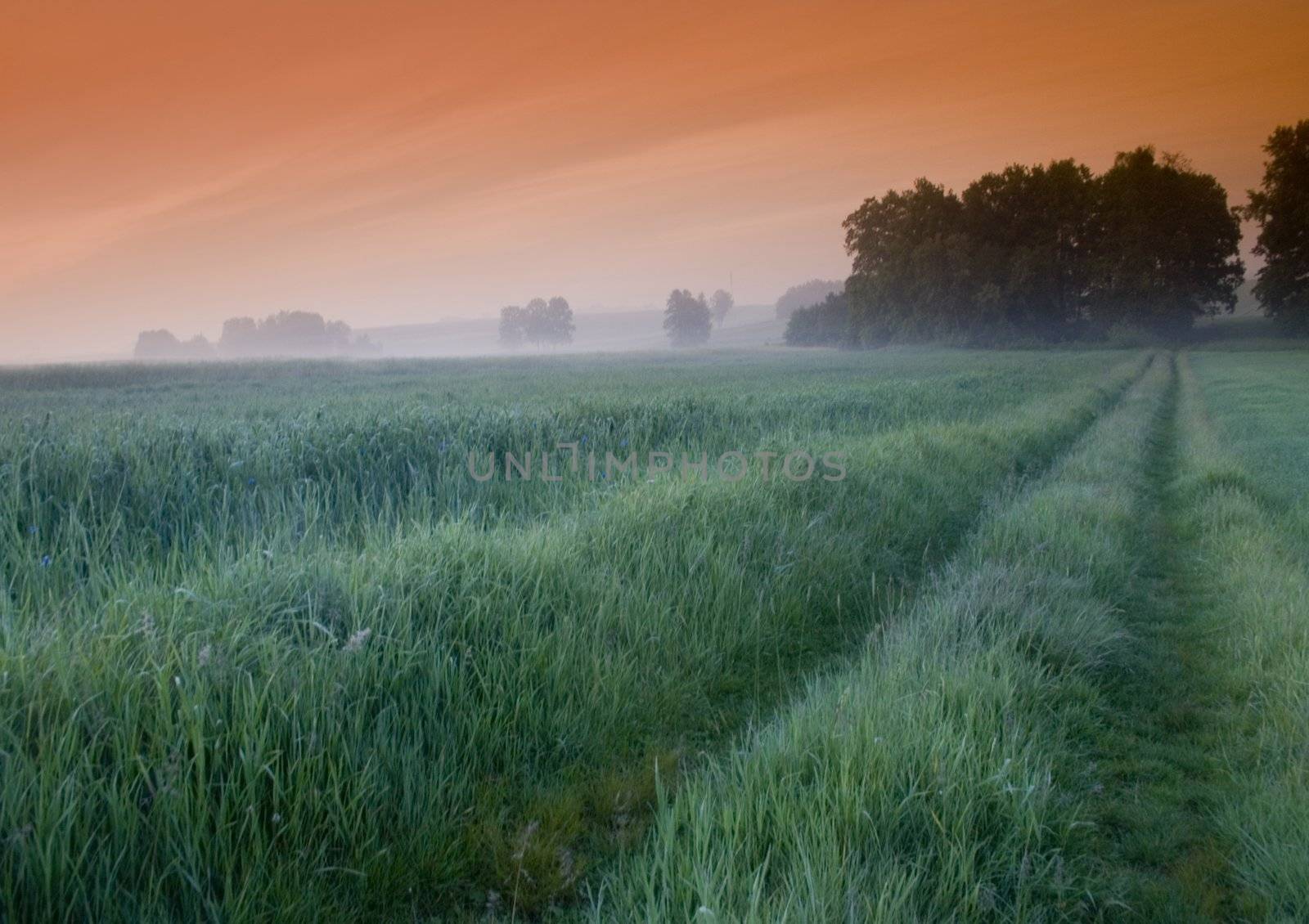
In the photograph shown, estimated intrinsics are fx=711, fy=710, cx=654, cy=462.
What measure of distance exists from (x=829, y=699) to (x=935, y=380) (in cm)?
2316

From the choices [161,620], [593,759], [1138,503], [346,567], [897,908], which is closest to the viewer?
[897,908]

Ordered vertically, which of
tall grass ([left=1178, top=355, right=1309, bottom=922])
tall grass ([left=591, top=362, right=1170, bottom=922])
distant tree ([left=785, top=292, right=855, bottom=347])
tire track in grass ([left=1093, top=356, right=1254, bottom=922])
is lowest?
tire track in grass ([left=1093, top=356, right=1254, bottom=922])

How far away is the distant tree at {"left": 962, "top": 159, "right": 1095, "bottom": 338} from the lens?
68.1 m

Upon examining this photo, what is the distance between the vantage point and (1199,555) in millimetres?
7238

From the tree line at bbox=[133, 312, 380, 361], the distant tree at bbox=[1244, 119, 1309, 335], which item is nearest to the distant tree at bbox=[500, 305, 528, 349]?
the tree line at bbox=[133, 312, 380, 361]

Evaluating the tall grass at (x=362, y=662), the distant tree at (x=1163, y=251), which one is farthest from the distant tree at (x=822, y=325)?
the tall grass at (x=362, y=662)

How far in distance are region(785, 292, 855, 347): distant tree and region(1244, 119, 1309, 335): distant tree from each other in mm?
39452

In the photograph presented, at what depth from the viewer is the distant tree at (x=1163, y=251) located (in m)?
67.1

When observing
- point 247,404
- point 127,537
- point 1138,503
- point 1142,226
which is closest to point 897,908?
point 127,537

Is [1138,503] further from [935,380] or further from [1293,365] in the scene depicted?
[1293,365]

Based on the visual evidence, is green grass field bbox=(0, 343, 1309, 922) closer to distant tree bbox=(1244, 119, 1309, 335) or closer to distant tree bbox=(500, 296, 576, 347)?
distant tree bbox=(1244, 119, 1309, 335)

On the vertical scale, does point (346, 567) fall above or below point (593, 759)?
above

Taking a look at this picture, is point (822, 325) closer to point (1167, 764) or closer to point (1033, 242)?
point (1033, 242)

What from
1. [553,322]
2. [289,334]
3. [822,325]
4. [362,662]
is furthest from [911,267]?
[289,334]
